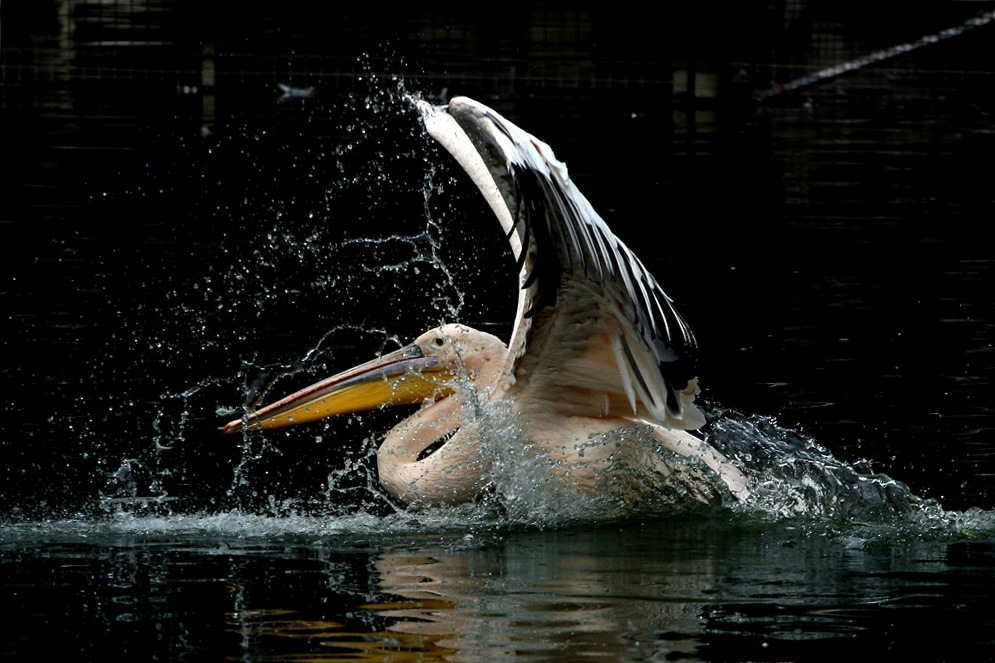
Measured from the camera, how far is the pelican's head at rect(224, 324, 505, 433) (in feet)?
25.6

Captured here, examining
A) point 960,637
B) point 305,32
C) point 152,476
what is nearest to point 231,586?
point 152,476

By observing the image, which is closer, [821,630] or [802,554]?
[821,630]

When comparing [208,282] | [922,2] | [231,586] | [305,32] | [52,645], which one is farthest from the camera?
[922,2]

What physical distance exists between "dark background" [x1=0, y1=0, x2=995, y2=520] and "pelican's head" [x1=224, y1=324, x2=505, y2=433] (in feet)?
0.73

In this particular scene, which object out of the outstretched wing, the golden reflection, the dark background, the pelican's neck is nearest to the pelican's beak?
the dark background

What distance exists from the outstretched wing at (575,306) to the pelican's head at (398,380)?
0.54 metres

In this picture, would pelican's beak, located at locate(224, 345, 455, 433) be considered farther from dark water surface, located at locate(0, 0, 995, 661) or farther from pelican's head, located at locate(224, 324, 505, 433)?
dark water surface, located at locate(0, 0, 995, 661)

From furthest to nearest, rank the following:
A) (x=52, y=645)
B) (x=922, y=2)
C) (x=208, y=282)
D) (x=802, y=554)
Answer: (x=922, y=2) → (x=208, y=282) → (x=802, y=554) → (x=52, y=645)

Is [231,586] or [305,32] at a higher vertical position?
[305,32]

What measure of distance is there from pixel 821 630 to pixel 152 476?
3137 mm

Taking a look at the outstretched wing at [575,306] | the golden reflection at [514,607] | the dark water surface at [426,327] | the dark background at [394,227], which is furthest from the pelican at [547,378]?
the golden reflection at [514,607]

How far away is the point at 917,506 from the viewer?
694 centimetres

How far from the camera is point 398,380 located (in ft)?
25.8

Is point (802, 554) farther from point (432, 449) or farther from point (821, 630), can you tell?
point (432, 449)
